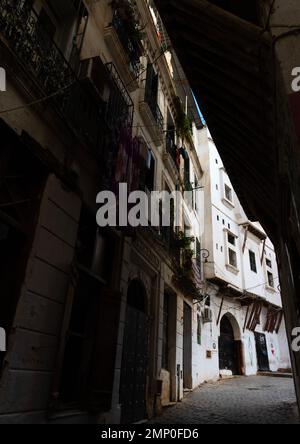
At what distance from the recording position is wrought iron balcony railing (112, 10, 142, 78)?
28.3 ft

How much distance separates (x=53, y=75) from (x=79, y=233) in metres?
2.76

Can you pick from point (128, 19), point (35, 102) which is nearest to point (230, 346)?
point (128, 19)

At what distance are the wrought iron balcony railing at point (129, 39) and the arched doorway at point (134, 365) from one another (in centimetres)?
596

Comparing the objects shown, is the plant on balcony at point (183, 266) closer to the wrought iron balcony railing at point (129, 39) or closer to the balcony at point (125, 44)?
the balcony at point (125, 44)

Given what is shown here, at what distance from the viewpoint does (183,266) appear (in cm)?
1294

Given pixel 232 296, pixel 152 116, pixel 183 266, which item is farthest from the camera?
pixel 232 296

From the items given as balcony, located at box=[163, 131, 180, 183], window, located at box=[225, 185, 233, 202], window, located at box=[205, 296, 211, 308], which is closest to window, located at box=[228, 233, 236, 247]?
window, located at box=[225, 185, 233, 202]

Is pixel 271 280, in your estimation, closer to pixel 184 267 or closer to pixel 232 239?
pixel 232 239

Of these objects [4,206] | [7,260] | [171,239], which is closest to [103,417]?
[7,260]

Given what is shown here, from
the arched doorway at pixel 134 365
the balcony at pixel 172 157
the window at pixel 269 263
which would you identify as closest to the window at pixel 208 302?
the balcony at pixel 172 157

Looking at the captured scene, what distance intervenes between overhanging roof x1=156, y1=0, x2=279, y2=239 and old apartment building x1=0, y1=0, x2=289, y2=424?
2.10 metres

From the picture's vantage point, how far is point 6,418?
12.7ft

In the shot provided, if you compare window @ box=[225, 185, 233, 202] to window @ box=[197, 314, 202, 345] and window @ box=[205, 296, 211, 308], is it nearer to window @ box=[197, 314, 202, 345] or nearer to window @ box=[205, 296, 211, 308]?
window @ box=[205, 296, 211, 308]

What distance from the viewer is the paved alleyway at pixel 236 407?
7.52m
